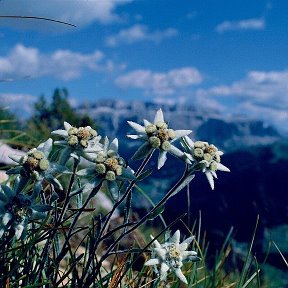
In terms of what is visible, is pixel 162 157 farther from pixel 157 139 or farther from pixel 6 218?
pixel 6 218

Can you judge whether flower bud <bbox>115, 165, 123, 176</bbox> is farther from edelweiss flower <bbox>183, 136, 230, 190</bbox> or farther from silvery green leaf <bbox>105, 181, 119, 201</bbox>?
edelweiss flower <bbox>183, 136, 230, 190</bbox>

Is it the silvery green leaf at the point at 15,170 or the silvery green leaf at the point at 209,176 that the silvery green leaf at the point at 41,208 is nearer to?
the silvery green leaf at the point at 15,170

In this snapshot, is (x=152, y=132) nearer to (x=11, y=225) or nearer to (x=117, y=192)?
(x=117, y=192)

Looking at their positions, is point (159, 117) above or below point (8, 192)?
above

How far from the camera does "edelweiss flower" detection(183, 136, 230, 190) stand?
226cm

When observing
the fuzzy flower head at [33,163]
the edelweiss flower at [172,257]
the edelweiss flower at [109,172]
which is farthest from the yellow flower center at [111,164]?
the edelweiss flower at [172,257]

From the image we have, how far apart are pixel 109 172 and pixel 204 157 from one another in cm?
40

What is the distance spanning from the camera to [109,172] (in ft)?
6.93

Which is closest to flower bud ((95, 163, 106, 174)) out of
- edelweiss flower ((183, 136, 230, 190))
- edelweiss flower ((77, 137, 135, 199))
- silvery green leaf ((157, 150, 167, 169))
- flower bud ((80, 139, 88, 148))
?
edelweiss flower ((77, 137, 135, 199))

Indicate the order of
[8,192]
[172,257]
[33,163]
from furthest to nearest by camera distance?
[172,257], [8,192], [33,163]

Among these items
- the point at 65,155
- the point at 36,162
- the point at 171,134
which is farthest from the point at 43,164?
the point at 171,134

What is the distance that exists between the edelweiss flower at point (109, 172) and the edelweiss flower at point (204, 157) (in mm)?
265

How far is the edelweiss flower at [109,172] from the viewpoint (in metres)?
2.13

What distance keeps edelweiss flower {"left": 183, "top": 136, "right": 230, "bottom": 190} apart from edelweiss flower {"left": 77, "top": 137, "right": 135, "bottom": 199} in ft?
0.87
